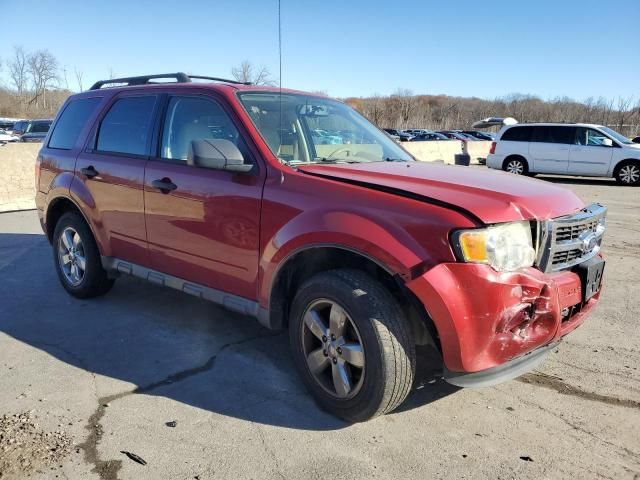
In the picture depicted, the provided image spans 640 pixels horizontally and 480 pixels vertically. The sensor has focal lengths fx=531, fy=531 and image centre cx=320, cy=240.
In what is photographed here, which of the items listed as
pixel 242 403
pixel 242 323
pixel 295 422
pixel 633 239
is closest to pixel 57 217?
pixel 242 323

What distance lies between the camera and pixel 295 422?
9.83 ft

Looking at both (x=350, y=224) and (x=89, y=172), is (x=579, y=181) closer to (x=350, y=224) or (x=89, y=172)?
(x=89, y=172)

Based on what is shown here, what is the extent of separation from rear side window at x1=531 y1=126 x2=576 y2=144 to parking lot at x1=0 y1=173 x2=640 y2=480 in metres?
13.5

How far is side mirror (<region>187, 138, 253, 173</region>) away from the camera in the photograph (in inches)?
128

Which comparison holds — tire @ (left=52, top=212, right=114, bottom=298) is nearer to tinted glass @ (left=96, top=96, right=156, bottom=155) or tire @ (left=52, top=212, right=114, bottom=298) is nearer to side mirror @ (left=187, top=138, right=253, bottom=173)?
tinted glass @ (left=96, top=96, right=156, bottom=155)

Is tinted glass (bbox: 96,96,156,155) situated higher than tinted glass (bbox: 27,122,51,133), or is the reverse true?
tinted glass (bbox: 27,122,51,133)

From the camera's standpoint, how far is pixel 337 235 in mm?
2850

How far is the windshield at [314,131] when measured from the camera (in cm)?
358

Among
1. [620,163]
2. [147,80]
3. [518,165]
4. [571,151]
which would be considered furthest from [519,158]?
[147,80]

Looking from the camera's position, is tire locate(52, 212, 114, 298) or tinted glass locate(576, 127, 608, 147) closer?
tire locate(52, 212, 114, 298)

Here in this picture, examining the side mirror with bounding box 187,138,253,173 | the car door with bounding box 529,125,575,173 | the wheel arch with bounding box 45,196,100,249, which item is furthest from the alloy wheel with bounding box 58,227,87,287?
the car door with bounding box 529,125,575,173

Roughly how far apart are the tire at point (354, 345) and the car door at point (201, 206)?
1.74 ft

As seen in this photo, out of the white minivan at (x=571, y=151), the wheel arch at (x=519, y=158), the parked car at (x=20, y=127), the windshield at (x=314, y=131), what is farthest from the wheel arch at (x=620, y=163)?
the parked car at (x=20, y=127)

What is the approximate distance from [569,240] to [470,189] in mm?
641
